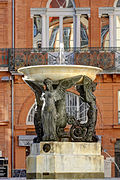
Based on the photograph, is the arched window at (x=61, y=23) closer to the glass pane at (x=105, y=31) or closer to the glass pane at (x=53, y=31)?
the glass pane at (x=53, y=31)

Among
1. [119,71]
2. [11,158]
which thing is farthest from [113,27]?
[11,158]

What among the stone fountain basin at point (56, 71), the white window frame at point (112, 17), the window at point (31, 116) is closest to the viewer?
the stone fountain basin at point (56, 71)

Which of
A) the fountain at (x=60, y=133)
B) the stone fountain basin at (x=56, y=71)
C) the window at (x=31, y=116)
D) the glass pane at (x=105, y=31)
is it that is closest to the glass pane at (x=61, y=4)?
the glass pane at (x=105, y=31)

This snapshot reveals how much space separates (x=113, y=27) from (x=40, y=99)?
48.7 feet

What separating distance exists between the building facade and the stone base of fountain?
43.1 ft

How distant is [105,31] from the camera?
35.4 metres

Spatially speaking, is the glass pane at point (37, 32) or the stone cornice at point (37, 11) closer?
the glass pane at point (37, 32)

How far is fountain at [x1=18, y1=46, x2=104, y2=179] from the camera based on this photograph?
1980 centimetres

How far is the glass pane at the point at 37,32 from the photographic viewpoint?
35.2 meters

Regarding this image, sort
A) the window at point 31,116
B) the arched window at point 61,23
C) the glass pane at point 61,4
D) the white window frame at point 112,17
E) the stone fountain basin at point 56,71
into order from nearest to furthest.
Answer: the stone fountain basin at point 56,71 → the window at point 31,116 → the white window frame at point 112,17 → the arched window at point 61,23 → the glass pane at point 61,4

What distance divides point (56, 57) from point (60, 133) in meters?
13.9

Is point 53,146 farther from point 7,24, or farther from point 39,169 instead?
point 7,24

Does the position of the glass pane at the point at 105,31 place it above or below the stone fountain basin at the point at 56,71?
above

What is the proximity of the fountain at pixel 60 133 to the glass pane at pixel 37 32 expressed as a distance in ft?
45.8
